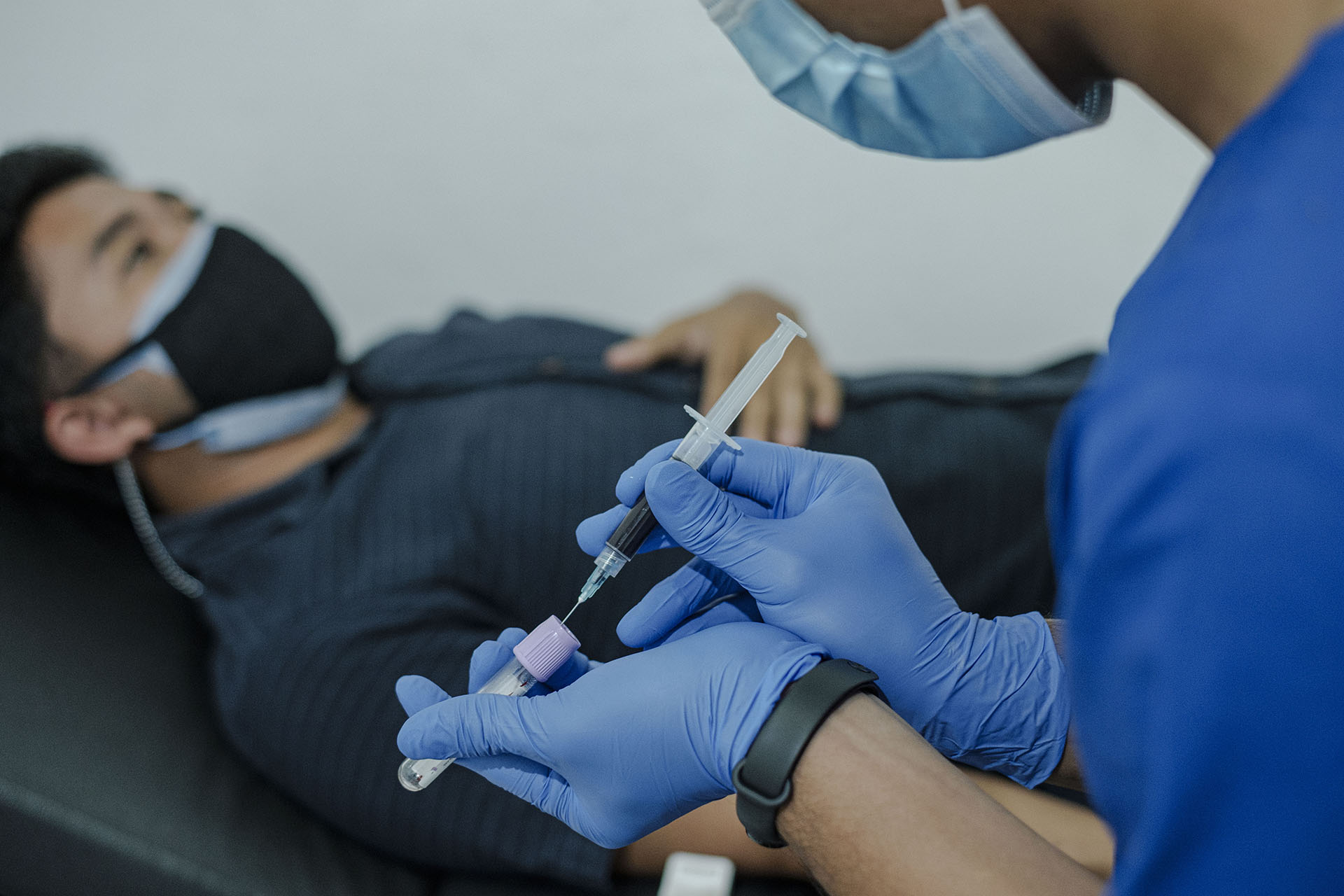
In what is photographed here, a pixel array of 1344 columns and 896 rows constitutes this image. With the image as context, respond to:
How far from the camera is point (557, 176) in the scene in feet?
3.90

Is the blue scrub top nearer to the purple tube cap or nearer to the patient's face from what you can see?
the purple tube cap

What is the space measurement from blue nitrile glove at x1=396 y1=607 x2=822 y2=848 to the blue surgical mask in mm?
354

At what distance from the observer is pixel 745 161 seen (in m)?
1.06

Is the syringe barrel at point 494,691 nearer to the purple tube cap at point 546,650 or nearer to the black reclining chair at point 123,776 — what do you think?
the purple tube cap at point 546,650

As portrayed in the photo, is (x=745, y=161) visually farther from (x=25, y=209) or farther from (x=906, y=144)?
(x=25, y=209)

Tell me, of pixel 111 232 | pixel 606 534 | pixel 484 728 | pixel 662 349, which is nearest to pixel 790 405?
pixel 662 349

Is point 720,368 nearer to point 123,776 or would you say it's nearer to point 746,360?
point 746,360

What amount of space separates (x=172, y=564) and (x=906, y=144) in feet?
3.27

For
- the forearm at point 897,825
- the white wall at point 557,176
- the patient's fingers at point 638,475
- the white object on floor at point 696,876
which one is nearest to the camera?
the forearm at point 897,825

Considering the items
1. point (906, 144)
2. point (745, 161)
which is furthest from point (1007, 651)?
point (745, 161)

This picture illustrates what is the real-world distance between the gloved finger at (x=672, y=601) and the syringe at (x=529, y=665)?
4 centimetres

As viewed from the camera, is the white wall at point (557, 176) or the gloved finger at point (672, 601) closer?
the gloved finger at point (672, 601)

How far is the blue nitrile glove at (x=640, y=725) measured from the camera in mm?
518

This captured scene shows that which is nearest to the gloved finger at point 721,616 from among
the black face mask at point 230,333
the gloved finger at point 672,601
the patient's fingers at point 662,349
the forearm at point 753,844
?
the gloved finger at point 672,601
